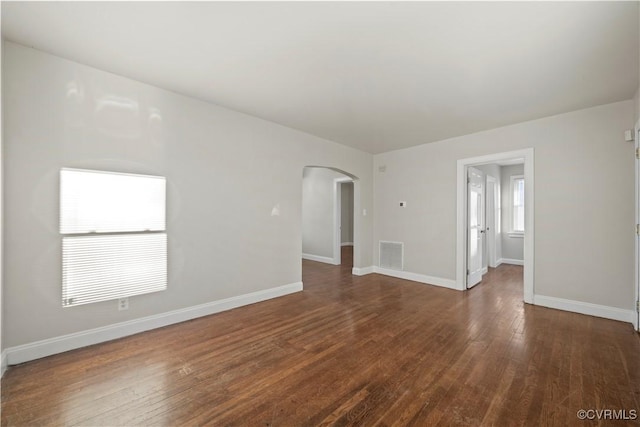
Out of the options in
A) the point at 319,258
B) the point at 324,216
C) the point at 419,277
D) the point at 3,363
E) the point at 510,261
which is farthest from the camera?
the point at 319,258

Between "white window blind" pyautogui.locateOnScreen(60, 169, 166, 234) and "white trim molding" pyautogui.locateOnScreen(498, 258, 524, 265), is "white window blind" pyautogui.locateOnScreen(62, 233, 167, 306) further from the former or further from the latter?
"white trim molding" pyautogui.locateOnScreen(498, 258, 524, 265)

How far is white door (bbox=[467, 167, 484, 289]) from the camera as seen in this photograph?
15.4 ft

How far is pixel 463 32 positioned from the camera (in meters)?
2.06

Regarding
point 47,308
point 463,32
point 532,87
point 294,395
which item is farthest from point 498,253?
point 47,308

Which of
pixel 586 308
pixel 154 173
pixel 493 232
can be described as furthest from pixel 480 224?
pixel 154 173

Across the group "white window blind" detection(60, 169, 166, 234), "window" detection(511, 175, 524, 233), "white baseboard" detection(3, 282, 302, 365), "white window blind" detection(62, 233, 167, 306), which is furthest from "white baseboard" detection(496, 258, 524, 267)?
"white window blind" detection(60, 169, 166, 234)

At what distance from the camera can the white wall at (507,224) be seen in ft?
22.5

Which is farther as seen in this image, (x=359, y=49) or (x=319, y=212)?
(x=319, y=212)

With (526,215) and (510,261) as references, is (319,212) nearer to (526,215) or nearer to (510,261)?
(526,215)

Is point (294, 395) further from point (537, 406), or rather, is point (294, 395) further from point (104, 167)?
point (104, 167)

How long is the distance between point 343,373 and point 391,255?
3770mm

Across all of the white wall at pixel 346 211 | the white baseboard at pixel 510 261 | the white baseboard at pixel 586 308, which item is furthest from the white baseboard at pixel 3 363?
the white wall at pixel 346 211

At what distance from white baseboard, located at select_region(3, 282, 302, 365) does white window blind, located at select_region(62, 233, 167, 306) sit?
13.0 inches

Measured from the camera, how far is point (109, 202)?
2.65 meters
